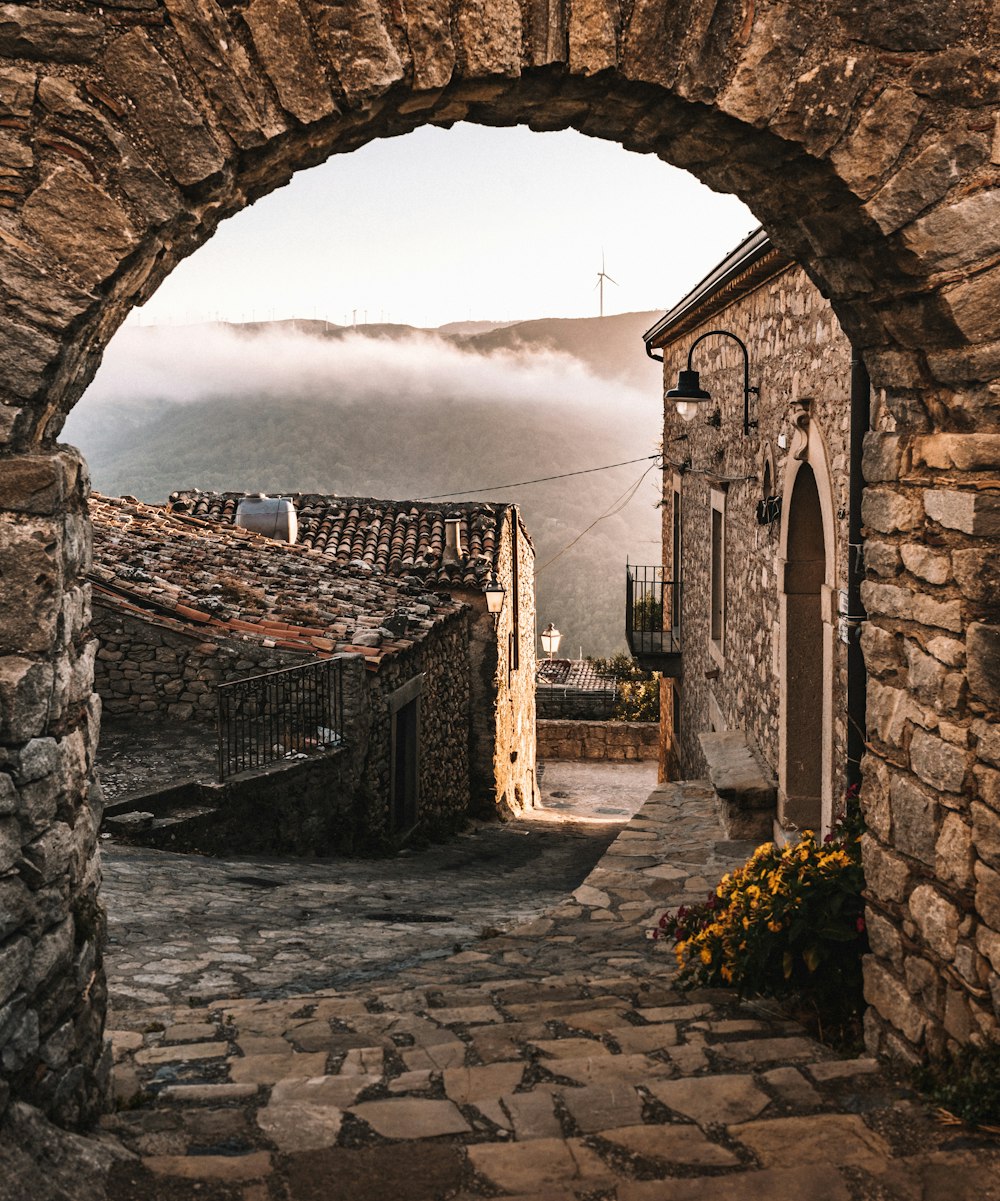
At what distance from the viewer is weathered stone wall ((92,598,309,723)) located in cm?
975

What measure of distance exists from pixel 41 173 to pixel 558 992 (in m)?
3.55

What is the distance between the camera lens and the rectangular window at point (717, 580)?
1002cm

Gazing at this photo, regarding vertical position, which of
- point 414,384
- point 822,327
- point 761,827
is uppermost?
point 414,384

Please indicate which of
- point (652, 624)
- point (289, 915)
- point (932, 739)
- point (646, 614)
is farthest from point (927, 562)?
point (646, 614)

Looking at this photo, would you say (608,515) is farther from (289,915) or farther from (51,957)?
(51,957)

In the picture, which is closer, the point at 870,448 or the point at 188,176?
the point at 188,176

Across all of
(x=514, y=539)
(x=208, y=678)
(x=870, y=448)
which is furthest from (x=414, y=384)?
(x=870, y=448)

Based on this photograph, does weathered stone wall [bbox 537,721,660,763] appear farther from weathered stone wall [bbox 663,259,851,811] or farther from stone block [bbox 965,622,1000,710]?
stone block [bbox 965,622,1000,710]

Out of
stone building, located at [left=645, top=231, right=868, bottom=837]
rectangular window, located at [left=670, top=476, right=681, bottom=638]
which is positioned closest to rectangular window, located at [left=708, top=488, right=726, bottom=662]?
stone building, located at [left=645, top=231, right=868, bottom=837]

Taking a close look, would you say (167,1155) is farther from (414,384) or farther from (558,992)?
(414,384)

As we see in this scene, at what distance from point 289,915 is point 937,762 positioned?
4.39 m

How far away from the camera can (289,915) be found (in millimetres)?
6496

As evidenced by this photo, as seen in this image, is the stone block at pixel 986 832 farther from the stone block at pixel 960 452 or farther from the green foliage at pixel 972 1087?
the stone block at pixel 960 452

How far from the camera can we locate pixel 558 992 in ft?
15.0
